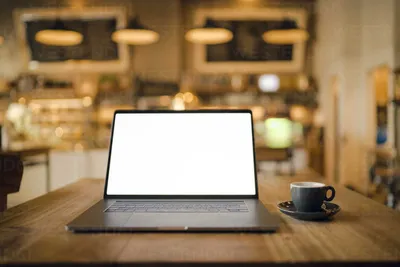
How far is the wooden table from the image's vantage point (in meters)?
0.63

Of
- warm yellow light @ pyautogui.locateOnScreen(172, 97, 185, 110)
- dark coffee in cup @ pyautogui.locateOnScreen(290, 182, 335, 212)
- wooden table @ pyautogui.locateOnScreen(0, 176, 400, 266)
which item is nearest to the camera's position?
wooden table @ pyautogui.locateOnScreen(0, 176, 400, 266)

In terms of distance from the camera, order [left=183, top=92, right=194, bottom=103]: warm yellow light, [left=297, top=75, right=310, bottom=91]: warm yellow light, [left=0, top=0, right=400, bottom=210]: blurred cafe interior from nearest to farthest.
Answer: [left=0, top=0, right=400, bottom=210]: blurred cafe interior
[left=183, top=92, right=194, bottom=103]: warm yellow light
[left=297, top=75, right=310, bottom=91]: warm yellow light

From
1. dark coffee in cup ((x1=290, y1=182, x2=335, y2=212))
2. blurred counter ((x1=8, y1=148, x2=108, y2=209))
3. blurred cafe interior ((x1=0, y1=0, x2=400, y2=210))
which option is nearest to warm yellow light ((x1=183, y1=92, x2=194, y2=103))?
blurred cafe interior ((x1=0, y1=0, x2=400, y2=210))

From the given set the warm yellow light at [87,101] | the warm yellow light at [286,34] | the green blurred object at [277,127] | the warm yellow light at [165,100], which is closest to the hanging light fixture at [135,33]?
the warm yellow light at [286,34]

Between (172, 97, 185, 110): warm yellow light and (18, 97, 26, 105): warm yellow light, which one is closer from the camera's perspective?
(172, 97, 185, 110): warm yellow light

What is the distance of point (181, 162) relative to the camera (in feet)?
3.67

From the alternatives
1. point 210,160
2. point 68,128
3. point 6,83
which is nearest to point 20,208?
point 210,160

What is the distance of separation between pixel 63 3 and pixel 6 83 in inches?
74.0

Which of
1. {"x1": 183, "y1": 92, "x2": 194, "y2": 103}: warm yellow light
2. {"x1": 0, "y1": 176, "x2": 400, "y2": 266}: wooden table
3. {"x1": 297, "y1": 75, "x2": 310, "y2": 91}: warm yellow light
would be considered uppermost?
{"x1": 297, "y1": 75, "x2": 310, "y2": 91}: warm yellow light

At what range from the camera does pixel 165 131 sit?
1.15 m

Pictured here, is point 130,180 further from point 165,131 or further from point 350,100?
point 350,100

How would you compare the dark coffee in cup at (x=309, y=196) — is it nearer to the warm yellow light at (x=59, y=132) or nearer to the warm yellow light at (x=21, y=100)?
the warm yellow light at (x=59, y=132)

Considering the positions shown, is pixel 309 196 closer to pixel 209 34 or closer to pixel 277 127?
pixel 209 34

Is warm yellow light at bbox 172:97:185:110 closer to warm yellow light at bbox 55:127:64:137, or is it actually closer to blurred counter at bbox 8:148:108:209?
blurred counter at bbox 8:148:108:209
